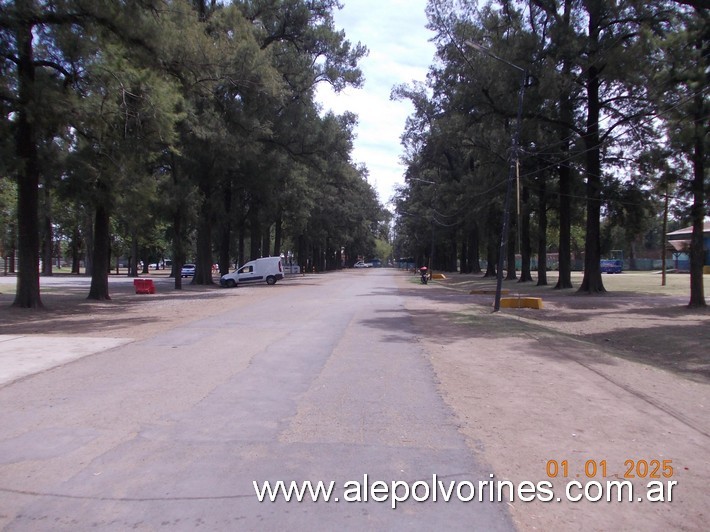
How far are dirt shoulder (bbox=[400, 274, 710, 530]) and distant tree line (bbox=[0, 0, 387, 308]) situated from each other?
1162 cm

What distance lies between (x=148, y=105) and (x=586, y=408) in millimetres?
15639

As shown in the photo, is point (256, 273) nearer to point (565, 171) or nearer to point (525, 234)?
point (525, 234)

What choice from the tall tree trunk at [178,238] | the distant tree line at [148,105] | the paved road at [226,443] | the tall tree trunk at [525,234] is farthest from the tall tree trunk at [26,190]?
the tall tree trunk at [525,234]

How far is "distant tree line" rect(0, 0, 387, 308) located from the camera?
16812 mm

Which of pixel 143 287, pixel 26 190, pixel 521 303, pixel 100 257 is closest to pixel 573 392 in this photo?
pixel 521 303

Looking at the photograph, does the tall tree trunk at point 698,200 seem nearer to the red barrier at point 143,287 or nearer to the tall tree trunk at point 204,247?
the red barrier at point 143,287

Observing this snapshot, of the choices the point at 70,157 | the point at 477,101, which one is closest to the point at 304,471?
the point at 70,157

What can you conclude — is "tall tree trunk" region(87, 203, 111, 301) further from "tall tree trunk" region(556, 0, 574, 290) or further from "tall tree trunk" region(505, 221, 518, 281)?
"tall tree trunk" region(505, 221, 518, 281)

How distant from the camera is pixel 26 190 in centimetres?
1903

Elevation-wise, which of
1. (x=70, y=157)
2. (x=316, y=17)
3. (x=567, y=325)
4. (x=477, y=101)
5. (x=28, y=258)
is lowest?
(x=567, y=325)

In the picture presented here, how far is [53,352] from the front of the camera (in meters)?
11.1

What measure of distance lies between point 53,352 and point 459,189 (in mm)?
39168

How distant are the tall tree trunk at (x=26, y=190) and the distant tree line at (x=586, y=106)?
1431 centimetres

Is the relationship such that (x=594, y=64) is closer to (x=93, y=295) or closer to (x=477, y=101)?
(x=477, y=101)
